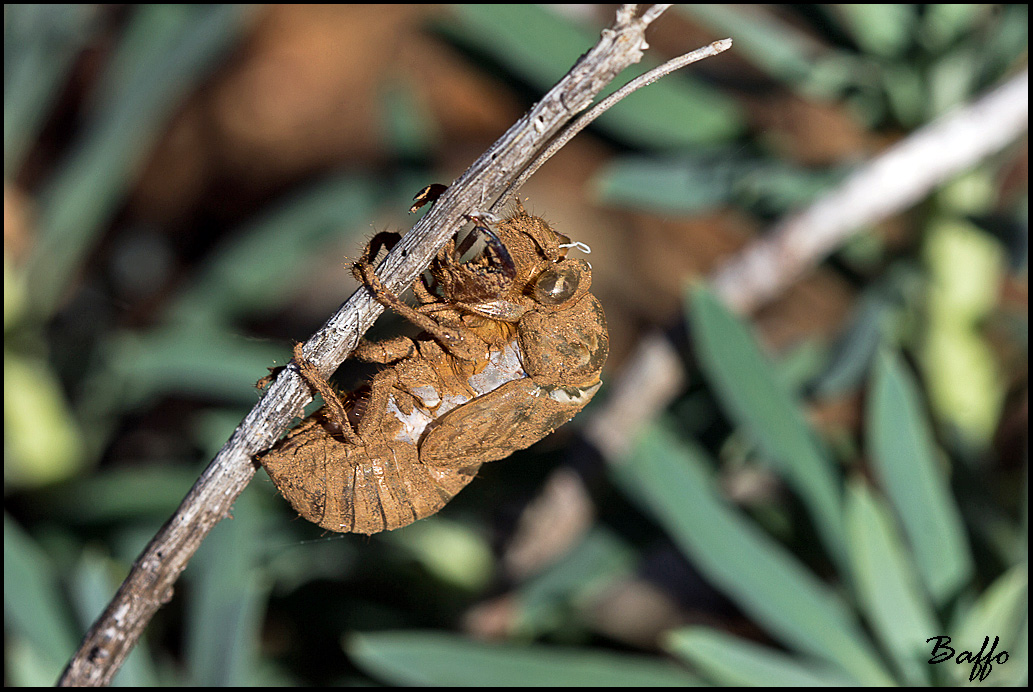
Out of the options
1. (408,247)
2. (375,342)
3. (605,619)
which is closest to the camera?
(408,247)

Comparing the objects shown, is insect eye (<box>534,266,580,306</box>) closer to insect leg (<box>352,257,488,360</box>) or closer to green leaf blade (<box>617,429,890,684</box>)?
insect leg (<box>352,257,488,360</box>)

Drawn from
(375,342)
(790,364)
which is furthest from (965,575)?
(375,342)

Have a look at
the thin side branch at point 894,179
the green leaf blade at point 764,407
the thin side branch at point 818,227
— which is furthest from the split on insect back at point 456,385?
the thin side branch at point 894,179

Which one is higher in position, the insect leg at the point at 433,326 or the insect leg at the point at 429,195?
the insect leg at the point at 429,195

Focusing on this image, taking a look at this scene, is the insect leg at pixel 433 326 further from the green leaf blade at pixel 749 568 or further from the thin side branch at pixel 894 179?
the thin side branch at pixel 894 179

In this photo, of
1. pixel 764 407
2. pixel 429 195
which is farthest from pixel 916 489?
pixel 429 195

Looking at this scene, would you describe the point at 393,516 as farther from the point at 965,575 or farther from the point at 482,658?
the point at 965,575
